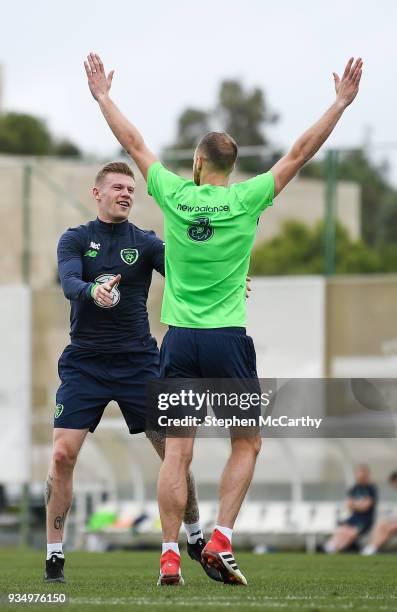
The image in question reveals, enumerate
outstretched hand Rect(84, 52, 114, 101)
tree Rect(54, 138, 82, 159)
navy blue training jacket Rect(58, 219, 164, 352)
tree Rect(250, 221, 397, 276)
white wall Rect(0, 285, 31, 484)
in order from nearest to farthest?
1. outstretched hand Rect(84, 52, 114, 101)
2. navy blue training jacket Rect(58, 219, 164, 352)
3. white wall Rect(0, 285, 31, 484)
4. tree Rect(250, 221, 397, 276)
5. tree Rect(54, 138, 82, 159)

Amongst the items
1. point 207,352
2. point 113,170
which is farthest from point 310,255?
point 207,352

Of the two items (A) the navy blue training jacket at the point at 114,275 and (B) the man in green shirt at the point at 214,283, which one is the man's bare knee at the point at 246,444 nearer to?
(B) the man in green shirt at the point at 214,283

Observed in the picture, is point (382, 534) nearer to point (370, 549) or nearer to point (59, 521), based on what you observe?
point (370, 549)

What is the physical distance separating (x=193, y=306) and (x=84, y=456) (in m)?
14.7

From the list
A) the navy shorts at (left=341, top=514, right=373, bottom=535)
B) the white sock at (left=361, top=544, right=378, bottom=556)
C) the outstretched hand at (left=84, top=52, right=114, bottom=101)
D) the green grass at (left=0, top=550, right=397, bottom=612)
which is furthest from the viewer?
the navy shorts at (left=341, top=514, right=373, bottom=535)

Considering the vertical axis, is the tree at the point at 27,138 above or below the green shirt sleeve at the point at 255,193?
above

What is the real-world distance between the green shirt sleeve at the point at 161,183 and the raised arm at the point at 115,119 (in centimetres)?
5

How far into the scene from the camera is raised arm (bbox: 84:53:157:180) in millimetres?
7594

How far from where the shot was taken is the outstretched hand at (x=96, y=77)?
7.70 meters

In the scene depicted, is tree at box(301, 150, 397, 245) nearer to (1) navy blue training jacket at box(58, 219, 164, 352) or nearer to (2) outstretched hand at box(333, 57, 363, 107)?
(1) navy blue training jacket at box(58, 219, 164, 352)

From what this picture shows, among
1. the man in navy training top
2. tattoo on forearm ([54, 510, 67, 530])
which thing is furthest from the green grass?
the man in navy training top

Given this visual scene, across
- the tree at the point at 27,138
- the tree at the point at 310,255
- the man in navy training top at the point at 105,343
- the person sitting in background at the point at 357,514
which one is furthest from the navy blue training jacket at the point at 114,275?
the tree at the point at 27,138

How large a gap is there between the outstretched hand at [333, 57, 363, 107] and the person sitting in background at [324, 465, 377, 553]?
1212cm

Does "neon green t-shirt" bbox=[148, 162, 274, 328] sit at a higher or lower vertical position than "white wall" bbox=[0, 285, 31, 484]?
higher
